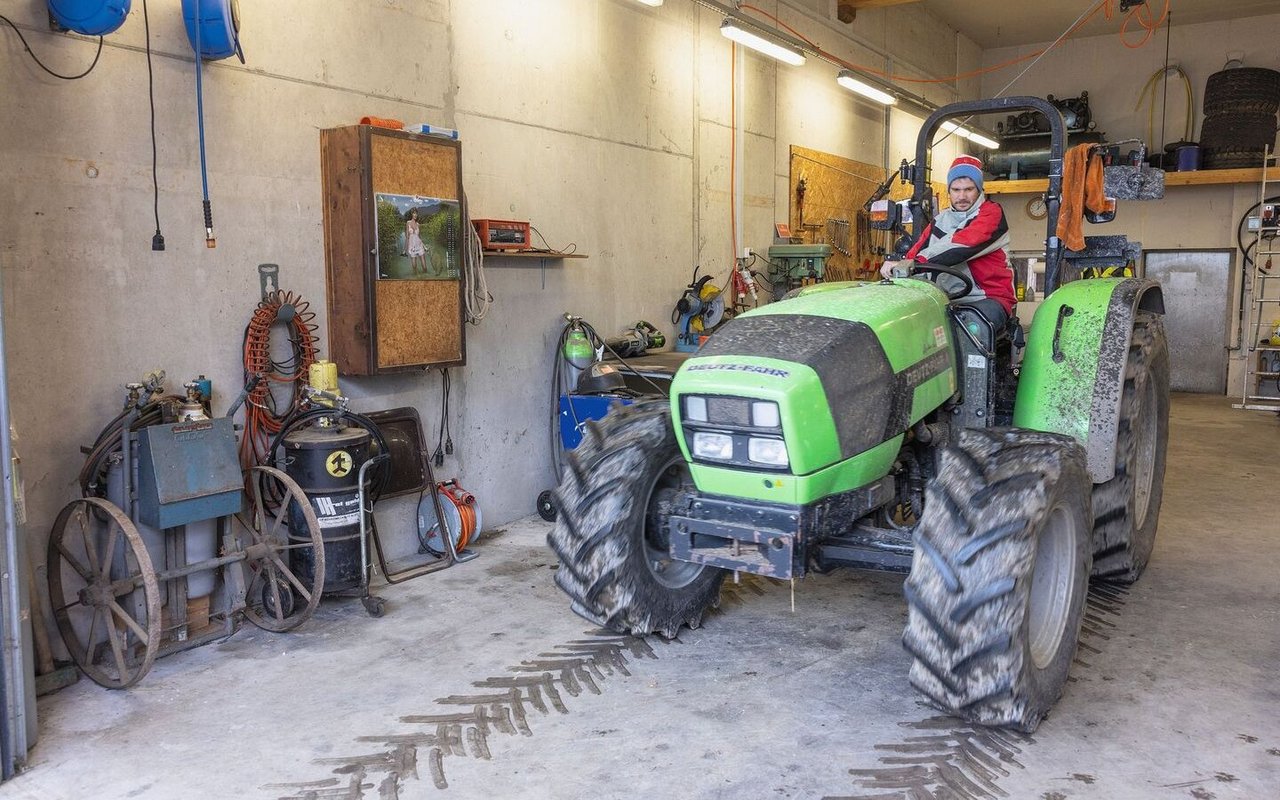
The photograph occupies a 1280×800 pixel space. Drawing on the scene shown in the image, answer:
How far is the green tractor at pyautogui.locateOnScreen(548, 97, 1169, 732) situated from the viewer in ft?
8.66

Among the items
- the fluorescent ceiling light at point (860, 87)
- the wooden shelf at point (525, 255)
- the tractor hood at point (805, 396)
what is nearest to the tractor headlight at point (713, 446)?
Answer: the tractor hood at point (805, 396)

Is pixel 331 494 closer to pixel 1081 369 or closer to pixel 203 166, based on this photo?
pixel 203 166

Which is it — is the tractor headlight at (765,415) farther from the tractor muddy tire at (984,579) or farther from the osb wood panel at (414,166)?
the osb wood panel at (414,166)

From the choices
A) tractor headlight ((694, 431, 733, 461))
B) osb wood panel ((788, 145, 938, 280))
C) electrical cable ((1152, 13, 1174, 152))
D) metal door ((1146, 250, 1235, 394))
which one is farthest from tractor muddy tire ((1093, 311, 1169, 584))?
electrical cable ((1152, 13, 1174, 152))

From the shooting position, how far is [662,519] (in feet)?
11.1

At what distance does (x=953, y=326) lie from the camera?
3.49 meters

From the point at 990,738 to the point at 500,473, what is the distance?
3.23m

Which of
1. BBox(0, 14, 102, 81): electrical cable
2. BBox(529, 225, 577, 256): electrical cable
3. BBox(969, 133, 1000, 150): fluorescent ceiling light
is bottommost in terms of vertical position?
BBox(529, 225, 577, 256): electrical cable

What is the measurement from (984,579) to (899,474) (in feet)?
3.13

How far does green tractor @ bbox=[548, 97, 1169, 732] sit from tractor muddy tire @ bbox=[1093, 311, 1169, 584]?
2 cm

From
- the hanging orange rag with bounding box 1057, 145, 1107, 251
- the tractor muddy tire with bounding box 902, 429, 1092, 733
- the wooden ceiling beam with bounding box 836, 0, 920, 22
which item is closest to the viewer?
the tractor muddy tire with bounding box 902, 429, 1092, 733

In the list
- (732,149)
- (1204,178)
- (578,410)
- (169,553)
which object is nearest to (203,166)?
(169,553)

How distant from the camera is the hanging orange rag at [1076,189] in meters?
4.16

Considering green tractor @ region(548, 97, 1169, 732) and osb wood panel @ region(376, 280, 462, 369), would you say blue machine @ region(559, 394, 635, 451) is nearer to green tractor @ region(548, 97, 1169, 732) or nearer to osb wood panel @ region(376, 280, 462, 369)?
osb wood panel @ region(376, 280, 462, 369)
